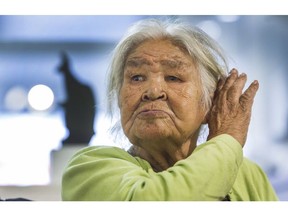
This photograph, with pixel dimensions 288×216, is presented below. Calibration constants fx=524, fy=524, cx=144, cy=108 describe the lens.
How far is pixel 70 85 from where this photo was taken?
156 cm

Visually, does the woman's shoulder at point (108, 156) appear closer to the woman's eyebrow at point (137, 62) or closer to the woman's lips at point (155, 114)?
the woman's lips at point (155, 114)

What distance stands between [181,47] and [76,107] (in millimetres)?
365

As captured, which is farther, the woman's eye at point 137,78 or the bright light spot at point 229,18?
the bright light spot at point 229,18

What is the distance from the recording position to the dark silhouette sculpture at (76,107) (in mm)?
1547

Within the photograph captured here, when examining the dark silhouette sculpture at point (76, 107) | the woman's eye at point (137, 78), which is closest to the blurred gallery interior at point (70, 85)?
the dark silhouette sculpture at point (76, 107)

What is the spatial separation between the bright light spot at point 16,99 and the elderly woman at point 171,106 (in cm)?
26

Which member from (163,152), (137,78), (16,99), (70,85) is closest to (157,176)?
(163,152)

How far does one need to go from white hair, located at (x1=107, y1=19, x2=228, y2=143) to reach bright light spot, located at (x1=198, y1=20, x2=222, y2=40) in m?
0.02
